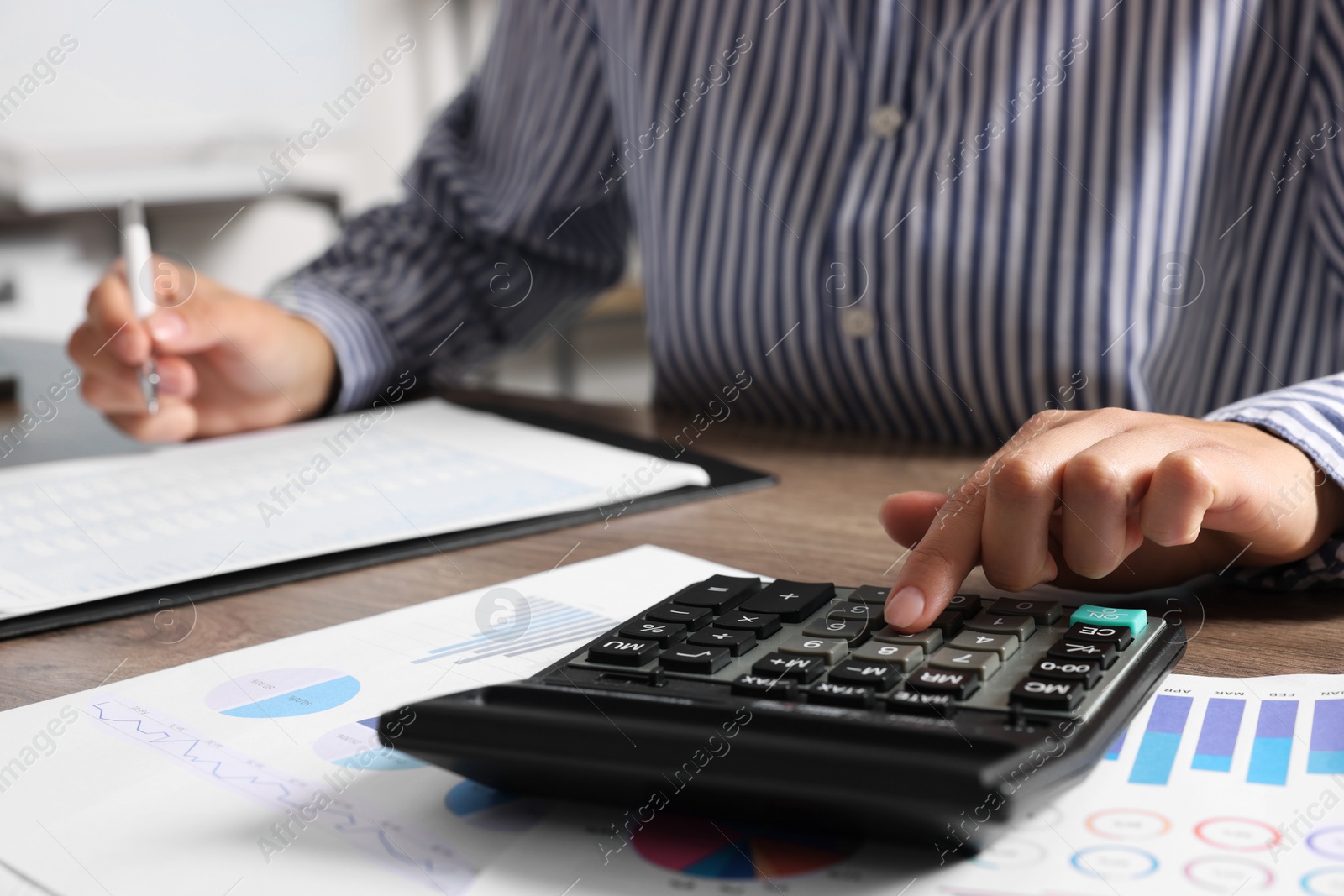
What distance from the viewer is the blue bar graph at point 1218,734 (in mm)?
328

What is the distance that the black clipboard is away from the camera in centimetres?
50

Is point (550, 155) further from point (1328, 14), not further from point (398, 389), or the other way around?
point (1328, 14)

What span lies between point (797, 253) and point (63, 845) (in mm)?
693

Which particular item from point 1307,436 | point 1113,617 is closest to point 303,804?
point 1113,617

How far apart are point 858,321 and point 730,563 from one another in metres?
0.39

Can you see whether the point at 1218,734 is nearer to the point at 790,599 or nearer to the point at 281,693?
the point at 790,599

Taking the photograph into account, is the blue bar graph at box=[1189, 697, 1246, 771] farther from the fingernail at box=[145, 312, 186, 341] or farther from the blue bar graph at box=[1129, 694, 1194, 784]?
the fingernail at box=[145, 312, 186, 341]

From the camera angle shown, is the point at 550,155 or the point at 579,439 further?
the point at 550,155

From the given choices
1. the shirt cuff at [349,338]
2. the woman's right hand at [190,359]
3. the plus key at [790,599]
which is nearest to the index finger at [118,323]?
the woman's right hand at [190,359]

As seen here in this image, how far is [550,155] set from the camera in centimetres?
110

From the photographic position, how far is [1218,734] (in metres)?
0.35

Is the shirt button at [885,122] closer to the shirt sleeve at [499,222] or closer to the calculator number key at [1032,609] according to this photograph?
the shirt sleeve at [499,222]

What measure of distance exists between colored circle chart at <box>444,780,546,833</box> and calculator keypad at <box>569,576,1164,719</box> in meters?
0.05

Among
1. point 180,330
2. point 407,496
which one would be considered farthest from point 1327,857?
point 180,330
